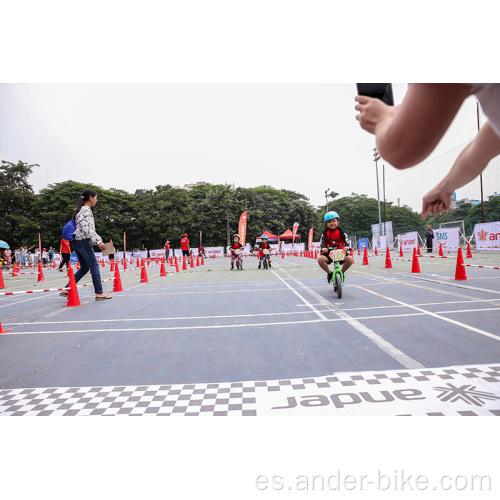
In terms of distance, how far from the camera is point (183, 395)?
7.71ft

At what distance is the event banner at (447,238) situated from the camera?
21962 mm

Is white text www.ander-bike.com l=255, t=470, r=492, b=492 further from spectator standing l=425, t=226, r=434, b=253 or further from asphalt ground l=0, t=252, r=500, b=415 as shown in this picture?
spectator standing l=425, t=226, r=434, b=253

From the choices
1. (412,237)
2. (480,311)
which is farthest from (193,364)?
(412,237)

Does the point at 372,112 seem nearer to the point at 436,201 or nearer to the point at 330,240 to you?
the point at 436,201

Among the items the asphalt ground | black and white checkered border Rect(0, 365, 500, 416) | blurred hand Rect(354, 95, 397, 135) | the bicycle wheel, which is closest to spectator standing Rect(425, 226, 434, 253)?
the asphalt ground

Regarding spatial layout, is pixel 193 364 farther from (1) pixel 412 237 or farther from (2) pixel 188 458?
(1) pixel 412 237

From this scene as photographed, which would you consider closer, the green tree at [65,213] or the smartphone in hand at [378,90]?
the smartphone in hand at [378,90]

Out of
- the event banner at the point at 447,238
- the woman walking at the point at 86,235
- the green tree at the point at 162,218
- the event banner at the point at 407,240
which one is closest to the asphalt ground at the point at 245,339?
the woman walking at the point at 86,235

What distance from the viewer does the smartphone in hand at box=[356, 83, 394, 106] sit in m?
1.26

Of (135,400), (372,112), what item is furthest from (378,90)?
(135,400)

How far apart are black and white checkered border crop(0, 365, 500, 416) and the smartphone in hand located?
167cm

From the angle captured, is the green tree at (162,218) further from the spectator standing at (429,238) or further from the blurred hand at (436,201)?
the blurred hand at (436,201)

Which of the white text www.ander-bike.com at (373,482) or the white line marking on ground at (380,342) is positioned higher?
the white text www.ander-bike.com at (373,482)

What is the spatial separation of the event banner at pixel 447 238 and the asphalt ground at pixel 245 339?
1713 centimetres
